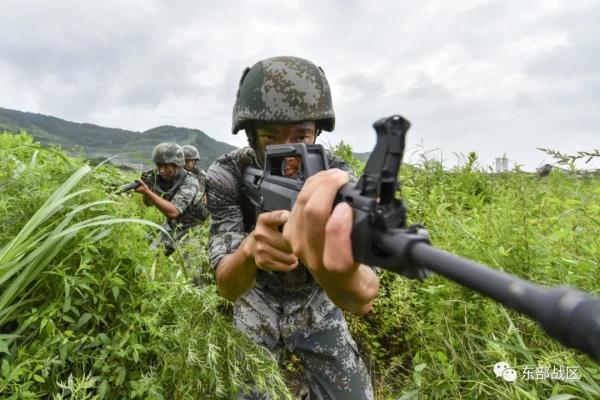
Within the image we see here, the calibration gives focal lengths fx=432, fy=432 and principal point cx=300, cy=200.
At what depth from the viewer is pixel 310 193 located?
1404mm

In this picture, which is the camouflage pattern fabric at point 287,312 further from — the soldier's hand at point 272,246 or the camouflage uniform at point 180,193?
the camouflage uniform at point 180,193

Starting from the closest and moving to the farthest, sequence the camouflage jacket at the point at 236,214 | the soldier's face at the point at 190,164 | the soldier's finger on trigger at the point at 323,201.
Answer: the soldier's finger on trigger at the point at 323,201 → the camouflage jacket at the point at 236,214 → the soldier's face at the point at 190,164

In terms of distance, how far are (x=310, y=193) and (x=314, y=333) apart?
150cm

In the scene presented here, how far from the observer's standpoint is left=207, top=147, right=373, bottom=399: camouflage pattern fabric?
260 centimetres

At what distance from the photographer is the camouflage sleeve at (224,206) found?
105 inches

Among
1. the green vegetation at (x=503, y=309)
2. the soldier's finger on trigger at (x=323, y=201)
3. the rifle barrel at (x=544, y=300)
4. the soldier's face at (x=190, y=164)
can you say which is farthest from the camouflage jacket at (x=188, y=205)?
the rifle barrel at (x=544, y=300)

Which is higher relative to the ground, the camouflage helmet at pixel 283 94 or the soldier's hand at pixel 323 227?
the camouflage helmet at pixel 283 94

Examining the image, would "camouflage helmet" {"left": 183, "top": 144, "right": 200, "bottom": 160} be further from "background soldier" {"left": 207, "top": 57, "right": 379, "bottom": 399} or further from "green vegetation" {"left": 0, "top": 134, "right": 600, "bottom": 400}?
"background soldier" {"left": 207, "top": 57, "right": 379, "bottom": 399}

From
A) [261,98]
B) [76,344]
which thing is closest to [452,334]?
[261,98]

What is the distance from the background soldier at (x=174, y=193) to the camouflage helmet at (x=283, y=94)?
4.11m

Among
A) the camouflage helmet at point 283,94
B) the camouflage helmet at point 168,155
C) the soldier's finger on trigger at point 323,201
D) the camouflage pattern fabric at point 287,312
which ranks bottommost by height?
the camouflage pattern fabric at point 287,312

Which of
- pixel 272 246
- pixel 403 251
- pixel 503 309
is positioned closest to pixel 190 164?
pixel 503 309

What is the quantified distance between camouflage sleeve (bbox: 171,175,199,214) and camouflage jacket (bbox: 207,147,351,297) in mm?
4934

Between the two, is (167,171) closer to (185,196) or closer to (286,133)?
(185,196)
